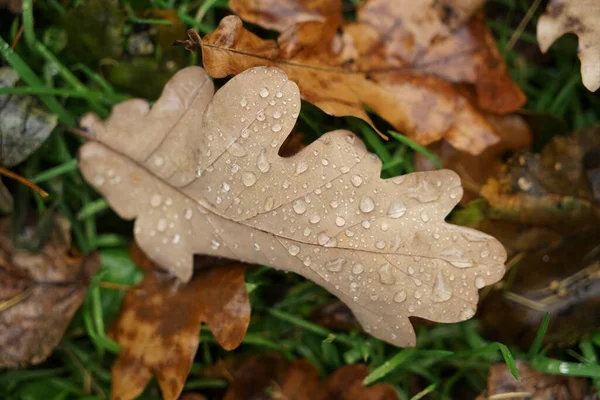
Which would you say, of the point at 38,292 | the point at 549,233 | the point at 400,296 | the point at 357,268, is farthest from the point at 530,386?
the point at 38,292

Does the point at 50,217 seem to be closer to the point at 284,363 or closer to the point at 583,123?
the point at 284,363

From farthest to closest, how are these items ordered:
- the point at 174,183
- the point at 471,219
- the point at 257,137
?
1. the point at 471,219
2. the point at 174,183
3. the point at 257,137

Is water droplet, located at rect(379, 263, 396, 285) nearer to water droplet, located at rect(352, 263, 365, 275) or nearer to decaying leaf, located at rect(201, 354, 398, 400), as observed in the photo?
water droplet, located at rect(352, 263, 365, 275)

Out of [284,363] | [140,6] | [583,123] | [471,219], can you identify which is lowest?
[284,363]

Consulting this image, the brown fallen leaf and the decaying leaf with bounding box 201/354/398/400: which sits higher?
the brown fallen leaf

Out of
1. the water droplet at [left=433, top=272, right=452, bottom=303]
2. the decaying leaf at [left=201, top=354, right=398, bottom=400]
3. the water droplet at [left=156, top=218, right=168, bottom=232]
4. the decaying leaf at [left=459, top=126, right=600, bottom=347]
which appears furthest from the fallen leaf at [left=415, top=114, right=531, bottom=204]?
the water droplet at [left=156, top=218, right=168, bottom=232]

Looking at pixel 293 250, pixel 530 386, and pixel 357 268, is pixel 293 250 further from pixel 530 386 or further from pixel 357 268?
pixel 530 386

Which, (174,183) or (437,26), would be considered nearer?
(174,183)

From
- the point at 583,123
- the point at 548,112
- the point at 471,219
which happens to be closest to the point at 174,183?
the point at 471,219
